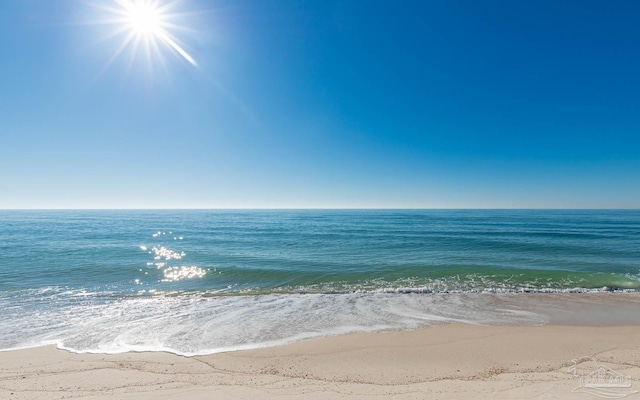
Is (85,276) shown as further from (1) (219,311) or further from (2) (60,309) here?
(1) (219,311)

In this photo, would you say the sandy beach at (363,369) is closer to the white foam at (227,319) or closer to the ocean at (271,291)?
the white foam at (227,319)

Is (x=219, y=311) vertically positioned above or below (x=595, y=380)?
below

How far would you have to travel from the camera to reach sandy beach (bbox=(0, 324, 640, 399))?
5.21m

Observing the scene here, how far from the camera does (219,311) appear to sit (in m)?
10.6

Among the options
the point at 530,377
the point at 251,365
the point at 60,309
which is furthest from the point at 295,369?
the point at 60,309

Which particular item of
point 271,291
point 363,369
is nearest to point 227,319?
point 271,291

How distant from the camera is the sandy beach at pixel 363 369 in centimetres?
521

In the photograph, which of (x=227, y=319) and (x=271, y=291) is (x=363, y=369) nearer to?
(x=227, y=319)

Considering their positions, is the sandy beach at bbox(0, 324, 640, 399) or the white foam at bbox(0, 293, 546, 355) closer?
the sandy beach at bbox(0, 324, 640, 399)

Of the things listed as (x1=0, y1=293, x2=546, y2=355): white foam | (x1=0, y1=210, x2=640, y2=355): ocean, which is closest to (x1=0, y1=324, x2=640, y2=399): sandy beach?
(x1=0, y1=293, x2=546, y2=355): white foam

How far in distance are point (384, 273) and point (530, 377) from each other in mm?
11185

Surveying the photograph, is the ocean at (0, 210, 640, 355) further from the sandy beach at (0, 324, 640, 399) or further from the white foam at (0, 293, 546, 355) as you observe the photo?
the sandy beach at (0, 324, 640, 399)

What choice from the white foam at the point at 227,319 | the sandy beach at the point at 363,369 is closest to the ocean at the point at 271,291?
the white foam at the point at 227,319

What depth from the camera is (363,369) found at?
6242mm
